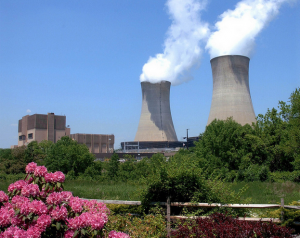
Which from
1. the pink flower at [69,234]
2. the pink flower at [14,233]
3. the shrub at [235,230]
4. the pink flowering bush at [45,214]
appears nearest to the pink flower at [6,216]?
the pink flowering bush at [45,214]

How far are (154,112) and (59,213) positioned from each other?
31451 mm

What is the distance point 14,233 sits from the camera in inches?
88.2

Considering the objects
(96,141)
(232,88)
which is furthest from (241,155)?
(96,141)

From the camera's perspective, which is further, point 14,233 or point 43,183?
point 43,183

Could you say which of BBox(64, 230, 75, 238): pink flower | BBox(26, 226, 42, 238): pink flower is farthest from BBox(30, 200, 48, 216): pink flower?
BBox(64, 230, 75, 238): pink flower

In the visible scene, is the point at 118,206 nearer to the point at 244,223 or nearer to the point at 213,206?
the point at 213,206

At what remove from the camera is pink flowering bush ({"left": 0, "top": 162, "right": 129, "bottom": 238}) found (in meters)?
2.31

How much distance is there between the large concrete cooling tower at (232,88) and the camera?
2381cm

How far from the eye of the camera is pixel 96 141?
203 feet

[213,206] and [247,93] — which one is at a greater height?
[247,93]

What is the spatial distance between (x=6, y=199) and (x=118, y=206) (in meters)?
3.20

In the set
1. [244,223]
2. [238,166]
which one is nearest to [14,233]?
[244,223]

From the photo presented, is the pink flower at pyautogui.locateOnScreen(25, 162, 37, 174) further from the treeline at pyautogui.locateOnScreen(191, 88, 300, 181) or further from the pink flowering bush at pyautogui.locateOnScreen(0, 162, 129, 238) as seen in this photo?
the treeline at pyautogui.locateOnScreen(191, 88, 300, 181)

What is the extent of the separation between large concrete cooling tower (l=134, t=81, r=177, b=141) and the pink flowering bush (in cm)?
3114
